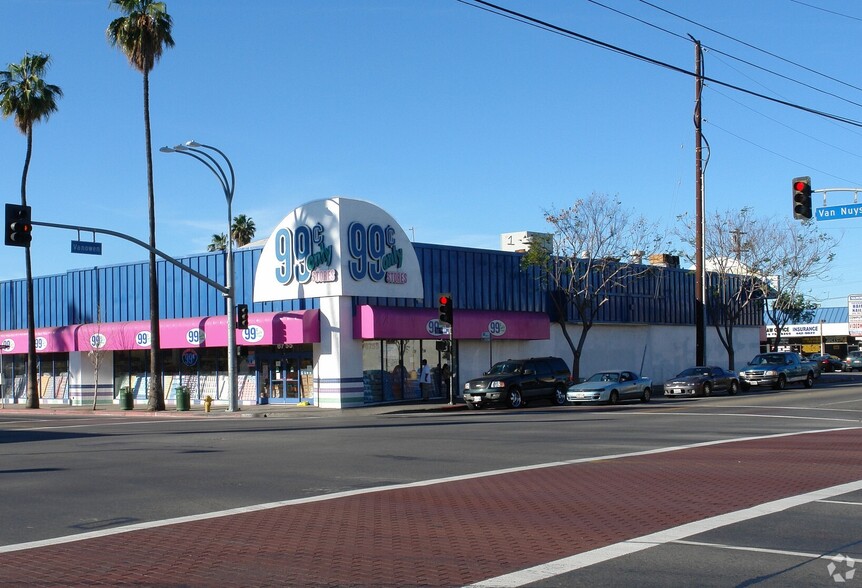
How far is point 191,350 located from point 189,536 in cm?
3508

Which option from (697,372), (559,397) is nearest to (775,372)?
(697,372)

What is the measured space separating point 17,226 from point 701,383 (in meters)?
26.8

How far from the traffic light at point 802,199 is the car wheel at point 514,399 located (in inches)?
487

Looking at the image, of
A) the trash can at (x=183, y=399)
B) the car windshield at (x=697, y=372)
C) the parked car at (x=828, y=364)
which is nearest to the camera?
the trash can at (x=183, y=399)

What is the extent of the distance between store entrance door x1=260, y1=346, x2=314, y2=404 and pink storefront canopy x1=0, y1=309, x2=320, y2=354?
1.29 meters

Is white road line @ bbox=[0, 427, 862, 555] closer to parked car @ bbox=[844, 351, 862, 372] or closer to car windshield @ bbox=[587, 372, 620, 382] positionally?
car windshield @ bbox=[587, 372, 620, 382]

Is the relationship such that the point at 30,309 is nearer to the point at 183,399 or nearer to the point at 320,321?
the point at 183,399

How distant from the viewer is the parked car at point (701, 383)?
40031 mm

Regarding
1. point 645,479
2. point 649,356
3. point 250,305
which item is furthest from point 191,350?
point 645,479

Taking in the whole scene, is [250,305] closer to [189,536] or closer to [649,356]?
[649,356]

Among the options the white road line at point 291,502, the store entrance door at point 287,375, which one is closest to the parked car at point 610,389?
the store entrance door at point 287,375

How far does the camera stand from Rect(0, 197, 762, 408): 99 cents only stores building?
37906mm

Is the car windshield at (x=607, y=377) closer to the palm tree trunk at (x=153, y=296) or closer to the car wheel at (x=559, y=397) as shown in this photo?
the car wheel at (x=559, y=397)

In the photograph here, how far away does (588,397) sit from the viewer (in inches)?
1416
